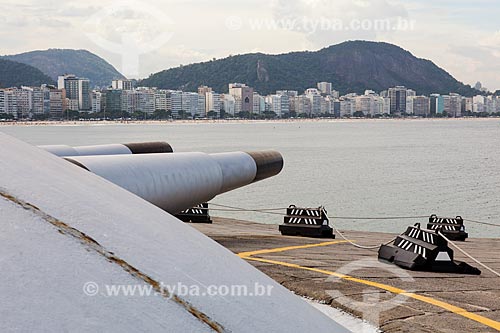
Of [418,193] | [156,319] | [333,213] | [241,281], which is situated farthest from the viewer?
[418,193]

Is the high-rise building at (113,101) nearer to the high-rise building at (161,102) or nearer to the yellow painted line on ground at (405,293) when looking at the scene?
the high-rise building at (161,102)

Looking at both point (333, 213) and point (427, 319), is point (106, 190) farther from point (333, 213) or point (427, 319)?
point (333, 213)

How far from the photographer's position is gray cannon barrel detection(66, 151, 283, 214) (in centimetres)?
675

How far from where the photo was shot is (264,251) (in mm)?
9805

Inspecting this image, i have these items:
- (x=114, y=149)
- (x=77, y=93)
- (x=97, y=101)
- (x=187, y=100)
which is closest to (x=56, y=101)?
(x=77, y=93)

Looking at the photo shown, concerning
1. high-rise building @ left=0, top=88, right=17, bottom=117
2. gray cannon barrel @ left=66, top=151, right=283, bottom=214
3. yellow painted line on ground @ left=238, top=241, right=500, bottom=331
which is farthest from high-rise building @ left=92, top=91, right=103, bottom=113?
yellow painted line on ground @ left=238, top=241, right=500, bottom=331

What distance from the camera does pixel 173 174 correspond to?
757 cm

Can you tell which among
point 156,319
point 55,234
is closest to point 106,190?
Answer: point 55,234

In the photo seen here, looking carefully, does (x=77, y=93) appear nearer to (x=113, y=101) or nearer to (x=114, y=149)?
(x=113, y=101)

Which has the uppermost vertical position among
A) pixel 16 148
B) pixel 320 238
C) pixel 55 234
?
pixel 16 148

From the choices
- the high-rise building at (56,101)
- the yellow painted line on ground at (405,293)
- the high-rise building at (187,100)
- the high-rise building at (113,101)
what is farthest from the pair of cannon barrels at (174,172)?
the high-rise building at (187,100)

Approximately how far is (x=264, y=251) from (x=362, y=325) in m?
4.28

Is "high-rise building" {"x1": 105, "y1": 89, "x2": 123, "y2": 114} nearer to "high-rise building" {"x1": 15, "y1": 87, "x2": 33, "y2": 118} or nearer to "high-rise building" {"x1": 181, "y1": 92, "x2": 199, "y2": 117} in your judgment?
"high-rise building" {"x1": 181, "y1": 92, "x2": 199, "y2": 117}

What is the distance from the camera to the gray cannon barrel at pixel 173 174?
6754 millimetres
